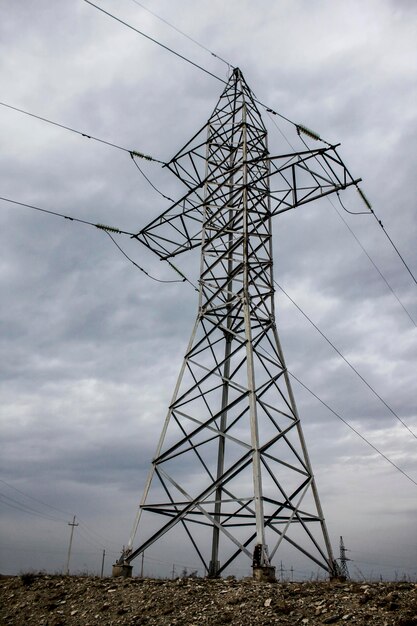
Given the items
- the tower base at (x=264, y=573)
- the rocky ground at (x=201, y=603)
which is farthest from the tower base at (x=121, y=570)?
the tower base at (x=264, y=573)

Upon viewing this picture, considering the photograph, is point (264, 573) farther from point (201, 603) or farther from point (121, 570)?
point (121, 570)

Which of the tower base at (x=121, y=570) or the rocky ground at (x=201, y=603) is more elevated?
the tower base at (x=121, y=570)

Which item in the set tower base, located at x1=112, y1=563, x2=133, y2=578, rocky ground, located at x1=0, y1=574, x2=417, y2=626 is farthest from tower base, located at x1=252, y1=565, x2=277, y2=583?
tower base, located at x1=112, y1=563, x2=133, y2=578

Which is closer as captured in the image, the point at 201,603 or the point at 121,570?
the point at 201,603

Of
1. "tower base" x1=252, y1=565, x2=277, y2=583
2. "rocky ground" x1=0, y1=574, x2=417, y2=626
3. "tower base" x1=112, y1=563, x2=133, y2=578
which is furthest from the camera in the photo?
"tower base" x1=112, y1=563, x2=133, y2=578

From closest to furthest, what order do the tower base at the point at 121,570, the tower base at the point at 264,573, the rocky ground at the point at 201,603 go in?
the rocky ground at the point at 201,603, the tower base at the point at 264,573, the tower base at the point at 121,570

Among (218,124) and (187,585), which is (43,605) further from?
(218,124)

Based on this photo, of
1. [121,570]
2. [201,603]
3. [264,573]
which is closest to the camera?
[201,603]

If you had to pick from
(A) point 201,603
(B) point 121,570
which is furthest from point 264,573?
(B) point 121,570

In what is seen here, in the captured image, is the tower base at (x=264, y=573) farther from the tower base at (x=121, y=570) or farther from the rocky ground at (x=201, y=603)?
the tower base at (x=121, y=570)

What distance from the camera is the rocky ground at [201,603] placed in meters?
8.45

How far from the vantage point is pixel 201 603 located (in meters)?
9.88

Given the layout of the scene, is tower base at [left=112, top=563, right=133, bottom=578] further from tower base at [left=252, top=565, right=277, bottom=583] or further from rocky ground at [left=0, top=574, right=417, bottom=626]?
tower base at [left=252, top=565, right=277, bottom=583]

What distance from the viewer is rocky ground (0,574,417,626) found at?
27.7ft
